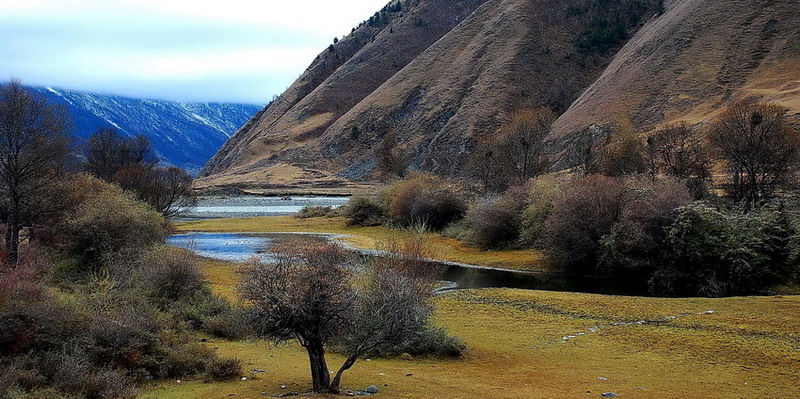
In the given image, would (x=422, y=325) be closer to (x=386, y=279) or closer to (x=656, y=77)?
(x=386, y=279)

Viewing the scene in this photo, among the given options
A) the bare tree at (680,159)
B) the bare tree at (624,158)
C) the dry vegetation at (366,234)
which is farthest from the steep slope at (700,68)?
the dry vegetation at (366,234)

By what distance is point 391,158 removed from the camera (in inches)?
5123

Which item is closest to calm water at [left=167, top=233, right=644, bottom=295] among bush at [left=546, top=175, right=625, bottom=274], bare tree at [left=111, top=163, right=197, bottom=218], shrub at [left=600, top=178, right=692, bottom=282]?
shrub at [left=600, top=178, right=692, bottom=282]

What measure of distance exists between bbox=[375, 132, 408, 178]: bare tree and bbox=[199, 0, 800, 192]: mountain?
322 centimetres

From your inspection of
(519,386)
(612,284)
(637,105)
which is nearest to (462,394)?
(519,386)

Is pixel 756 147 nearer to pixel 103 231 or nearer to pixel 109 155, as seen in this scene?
pixel 103 231

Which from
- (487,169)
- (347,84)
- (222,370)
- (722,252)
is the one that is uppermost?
(347,84)

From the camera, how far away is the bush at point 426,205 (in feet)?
209

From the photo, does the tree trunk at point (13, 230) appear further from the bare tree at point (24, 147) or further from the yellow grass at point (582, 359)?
the yellow grass at point (582, 359)

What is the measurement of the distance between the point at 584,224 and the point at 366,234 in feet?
94.0

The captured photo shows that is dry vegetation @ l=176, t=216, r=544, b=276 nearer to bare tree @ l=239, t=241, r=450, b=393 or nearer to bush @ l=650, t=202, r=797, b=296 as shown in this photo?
bush @ l=650, t=202, r=797, b=296

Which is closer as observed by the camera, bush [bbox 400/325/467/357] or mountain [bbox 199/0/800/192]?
bush [bbox 400/325/467/357]

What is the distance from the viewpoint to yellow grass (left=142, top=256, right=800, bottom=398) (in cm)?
1389

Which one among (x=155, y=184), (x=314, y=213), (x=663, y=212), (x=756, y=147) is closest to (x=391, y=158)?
Answer: (x=314, y=213)
